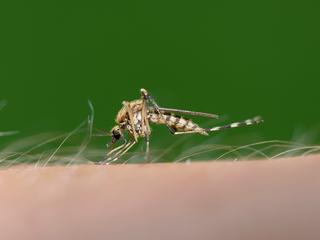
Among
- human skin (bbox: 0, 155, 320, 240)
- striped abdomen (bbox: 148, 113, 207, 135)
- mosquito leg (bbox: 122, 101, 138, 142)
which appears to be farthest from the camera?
striped abdomen (bbox: 148, 113, 207, 135)

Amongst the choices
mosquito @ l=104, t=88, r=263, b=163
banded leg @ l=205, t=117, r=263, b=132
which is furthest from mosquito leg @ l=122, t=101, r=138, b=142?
banded leg @ l=205, t=117, r=263, b=132

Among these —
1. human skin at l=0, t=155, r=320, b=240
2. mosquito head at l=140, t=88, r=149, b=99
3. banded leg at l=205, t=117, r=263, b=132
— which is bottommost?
banded leg at l=205, t=117, r=263, b=132

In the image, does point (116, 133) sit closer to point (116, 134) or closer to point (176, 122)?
point (116, 134)

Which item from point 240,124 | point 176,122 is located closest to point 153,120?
point 176,122

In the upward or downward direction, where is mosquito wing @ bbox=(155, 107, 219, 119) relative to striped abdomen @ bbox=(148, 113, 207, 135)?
upward

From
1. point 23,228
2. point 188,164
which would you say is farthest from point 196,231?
point 188,164

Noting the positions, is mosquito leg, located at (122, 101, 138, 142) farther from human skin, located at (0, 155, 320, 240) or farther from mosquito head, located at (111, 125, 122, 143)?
human skin, located at (0, 155, 320, 240)
